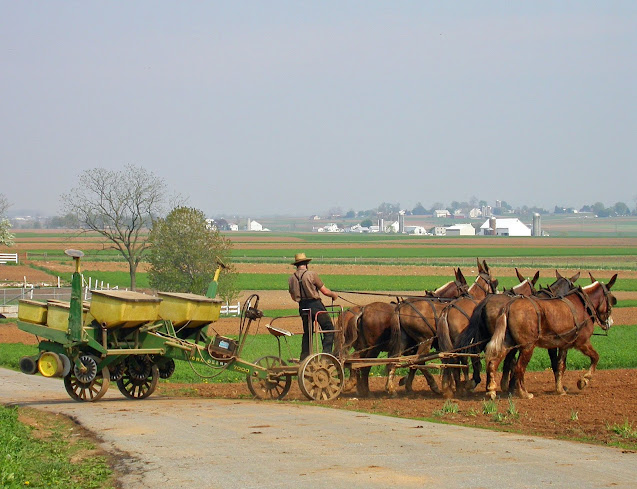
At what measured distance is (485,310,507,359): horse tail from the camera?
567 inches

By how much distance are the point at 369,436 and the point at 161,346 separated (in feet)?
Answer: 15.2

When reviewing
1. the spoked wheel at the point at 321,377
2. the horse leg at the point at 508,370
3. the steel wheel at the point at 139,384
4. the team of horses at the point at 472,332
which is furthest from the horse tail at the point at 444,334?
the steel wheel at the point at 139,384

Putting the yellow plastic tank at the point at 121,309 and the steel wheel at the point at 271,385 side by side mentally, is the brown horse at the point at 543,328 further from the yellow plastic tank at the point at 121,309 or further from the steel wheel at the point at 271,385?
the yellow plastic tank at the point at 121,309

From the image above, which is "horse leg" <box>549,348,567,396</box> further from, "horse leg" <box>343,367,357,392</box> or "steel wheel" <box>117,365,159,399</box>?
"steel wheel" <box>117,365,159,399</box>

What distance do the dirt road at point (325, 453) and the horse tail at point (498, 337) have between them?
2.95 metres

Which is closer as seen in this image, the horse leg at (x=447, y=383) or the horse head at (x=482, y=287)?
the horse leg at (x=447, y=383)

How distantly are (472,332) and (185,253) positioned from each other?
25.4 meters

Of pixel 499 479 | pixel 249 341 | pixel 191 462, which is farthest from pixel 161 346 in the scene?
pixel 249 341

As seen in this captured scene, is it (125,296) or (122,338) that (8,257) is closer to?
(122,338)

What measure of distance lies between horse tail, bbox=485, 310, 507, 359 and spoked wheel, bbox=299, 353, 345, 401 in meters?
2.42

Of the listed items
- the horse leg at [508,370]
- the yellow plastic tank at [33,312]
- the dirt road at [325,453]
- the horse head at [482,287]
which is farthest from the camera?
the horse head at [482,287]

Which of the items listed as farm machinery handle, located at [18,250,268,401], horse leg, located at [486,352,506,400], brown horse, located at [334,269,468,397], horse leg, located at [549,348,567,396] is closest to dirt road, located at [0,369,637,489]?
farm machinery handle, located at [18,250,268,401]

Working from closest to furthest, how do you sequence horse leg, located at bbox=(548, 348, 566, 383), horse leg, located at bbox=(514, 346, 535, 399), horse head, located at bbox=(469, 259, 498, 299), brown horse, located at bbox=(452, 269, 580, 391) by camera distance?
horse leg, located at bbox=(514, 346, 535, 399), brown horse, located at bbox=(452, 269, 580, 391), horse leg, located at bbox=(548, 348, 566, 383), horse head, located at bbox=(469, 259, 498, 299)

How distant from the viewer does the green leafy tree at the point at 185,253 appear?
128ft
